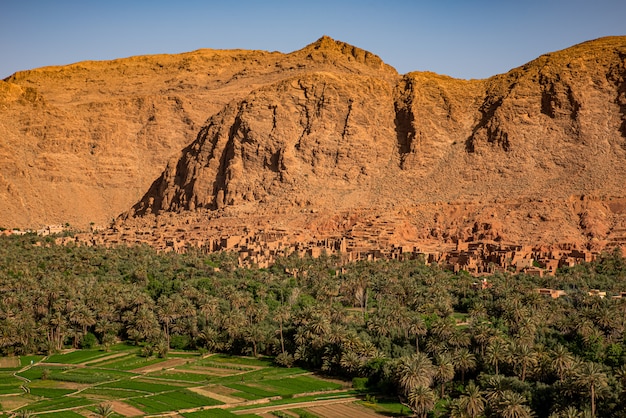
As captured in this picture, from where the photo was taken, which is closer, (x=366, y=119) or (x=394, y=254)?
(x=394, y=254)

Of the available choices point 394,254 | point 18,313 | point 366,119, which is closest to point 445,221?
point 394,254

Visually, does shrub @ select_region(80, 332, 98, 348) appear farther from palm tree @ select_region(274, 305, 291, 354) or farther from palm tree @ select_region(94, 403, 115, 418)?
palm tree @ select_region(94, 403, 115, 418)

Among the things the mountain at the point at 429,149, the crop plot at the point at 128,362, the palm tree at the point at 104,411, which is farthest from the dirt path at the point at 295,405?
the mountain at the point at 429,149

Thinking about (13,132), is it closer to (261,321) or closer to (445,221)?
(445,221)

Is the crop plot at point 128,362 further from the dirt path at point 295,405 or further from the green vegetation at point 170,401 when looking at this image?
the dirt path at point 295,405

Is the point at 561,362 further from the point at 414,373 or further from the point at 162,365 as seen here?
the point at 162,365

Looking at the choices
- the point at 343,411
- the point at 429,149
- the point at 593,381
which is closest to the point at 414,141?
the point at 429,149
